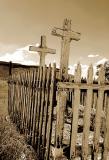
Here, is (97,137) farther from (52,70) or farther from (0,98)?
(0,98)

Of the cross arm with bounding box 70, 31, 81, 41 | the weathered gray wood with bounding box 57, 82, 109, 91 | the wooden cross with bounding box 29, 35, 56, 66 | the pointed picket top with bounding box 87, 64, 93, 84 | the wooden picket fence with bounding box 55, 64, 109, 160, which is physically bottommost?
the wooden picket fence with bounding box 55, 64, 109, 160

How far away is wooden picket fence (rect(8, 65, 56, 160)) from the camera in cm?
425

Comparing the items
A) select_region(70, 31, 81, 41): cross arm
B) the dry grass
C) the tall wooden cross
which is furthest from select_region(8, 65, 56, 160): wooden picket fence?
select_region(70, 31, 81, 41): cross arm

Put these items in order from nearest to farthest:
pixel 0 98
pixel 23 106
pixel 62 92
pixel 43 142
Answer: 1. pixel 62 92
2. pixel 43 142
3. pixel 23 106
4. pixel 0 98

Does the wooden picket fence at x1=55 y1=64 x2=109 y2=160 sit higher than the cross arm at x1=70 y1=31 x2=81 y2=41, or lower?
lower

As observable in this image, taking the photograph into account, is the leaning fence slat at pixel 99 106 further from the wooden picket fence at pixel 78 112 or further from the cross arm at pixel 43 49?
the cross arm at pixel 43 49

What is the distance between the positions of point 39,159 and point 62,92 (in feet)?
4.95

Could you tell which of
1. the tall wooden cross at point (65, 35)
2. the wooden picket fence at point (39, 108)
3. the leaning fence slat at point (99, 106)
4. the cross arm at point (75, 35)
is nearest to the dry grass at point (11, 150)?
the wooden picket fence at point (39, 108)

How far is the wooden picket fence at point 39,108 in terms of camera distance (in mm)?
4254

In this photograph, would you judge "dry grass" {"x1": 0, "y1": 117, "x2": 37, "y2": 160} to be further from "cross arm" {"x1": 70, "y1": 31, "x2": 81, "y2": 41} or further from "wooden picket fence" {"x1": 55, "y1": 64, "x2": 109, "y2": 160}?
"cross arm" {"x1": 70, "y1": 31, "x2": 81, "y2": 41}

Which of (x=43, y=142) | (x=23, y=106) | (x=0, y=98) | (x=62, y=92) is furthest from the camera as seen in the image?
(x=0, y=98)

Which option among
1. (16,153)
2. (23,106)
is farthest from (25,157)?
(23,106)

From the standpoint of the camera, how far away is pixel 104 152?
4.42 m

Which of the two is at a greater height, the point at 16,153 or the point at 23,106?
the point at 23,106
